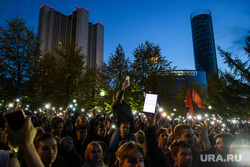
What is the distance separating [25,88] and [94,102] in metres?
8.65

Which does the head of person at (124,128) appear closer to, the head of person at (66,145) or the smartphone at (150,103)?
the smartphone at (150,103)

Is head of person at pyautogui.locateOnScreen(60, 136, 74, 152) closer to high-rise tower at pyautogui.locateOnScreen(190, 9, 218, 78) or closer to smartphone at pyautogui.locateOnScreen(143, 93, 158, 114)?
smartphone at pyautogui.locateOnScreen(143, 93, 158, 114)

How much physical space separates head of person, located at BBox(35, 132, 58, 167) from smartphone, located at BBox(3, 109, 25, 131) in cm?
172

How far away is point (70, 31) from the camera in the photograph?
64.8 m

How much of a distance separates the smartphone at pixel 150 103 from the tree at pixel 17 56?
18.4 meters

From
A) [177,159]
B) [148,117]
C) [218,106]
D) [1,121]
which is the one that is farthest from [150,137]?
Result: [218,106]

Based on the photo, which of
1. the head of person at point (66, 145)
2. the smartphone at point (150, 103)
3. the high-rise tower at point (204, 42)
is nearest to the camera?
the smartphone at point (150, 103)

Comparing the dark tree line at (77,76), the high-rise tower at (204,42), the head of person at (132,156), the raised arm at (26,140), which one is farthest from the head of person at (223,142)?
the high-rise tower at (204,42)

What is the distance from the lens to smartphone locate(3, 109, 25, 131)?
1.04m

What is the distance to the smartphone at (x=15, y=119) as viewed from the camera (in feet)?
3.42

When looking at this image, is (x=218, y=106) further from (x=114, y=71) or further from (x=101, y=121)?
(x=101, y=121)

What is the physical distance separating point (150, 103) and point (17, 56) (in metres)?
20.0

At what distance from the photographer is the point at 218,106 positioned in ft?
89.1

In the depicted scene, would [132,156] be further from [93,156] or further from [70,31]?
[70,31]
